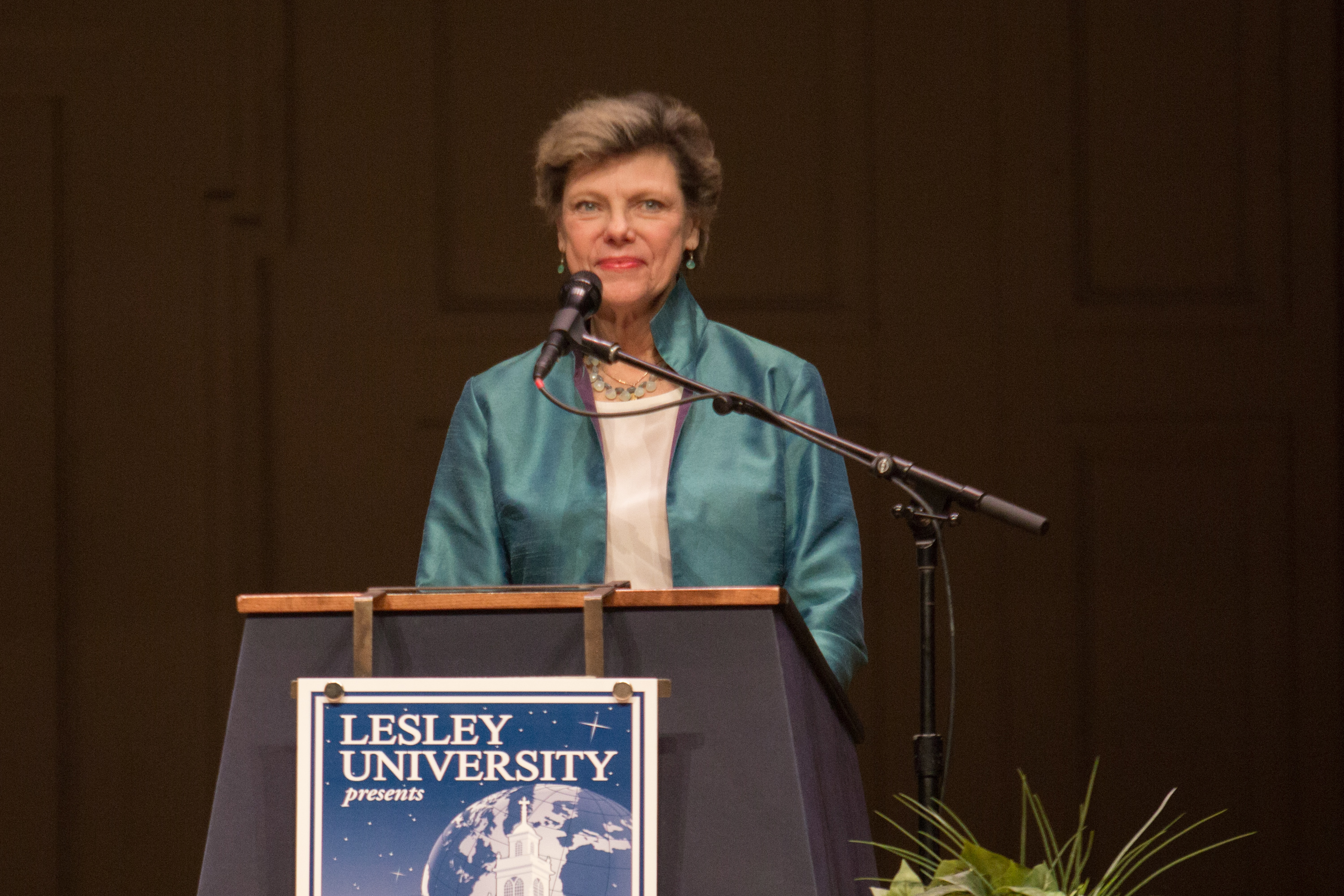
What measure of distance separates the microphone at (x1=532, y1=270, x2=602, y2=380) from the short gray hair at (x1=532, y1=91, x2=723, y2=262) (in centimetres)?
46

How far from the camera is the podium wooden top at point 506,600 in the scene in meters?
1.34

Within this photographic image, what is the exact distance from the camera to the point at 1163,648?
3.17 metres

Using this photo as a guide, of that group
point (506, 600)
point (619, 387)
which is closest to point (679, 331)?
point (619, 387)

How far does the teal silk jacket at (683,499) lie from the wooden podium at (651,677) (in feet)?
1.78

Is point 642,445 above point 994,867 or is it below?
above

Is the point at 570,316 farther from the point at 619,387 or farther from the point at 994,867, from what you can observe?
the point at 994,867

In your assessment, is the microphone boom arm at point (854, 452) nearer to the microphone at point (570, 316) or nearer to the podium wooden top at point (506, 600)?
the microphone at point (570, 316)

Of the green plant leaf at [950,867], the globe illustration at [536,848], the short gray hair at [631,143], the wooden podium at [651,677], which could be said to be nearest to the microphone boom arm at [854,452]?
the wooden podium at [651,677]

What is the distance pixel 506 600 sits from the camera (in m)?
1.37

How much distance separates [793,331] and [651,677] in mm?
1982

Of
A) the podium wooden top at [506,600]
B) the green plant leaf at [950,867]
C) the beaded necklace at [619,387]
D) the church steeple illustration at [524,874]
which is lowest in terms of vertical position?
the green plant leaf at [950,867]

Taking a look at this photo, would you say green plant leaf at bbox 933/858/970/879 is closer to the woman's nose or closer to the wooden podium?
the wooden podium

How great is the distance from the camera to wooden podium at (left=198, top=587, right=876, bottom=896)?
51.7 inches

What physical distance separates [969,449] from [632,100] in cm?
132
